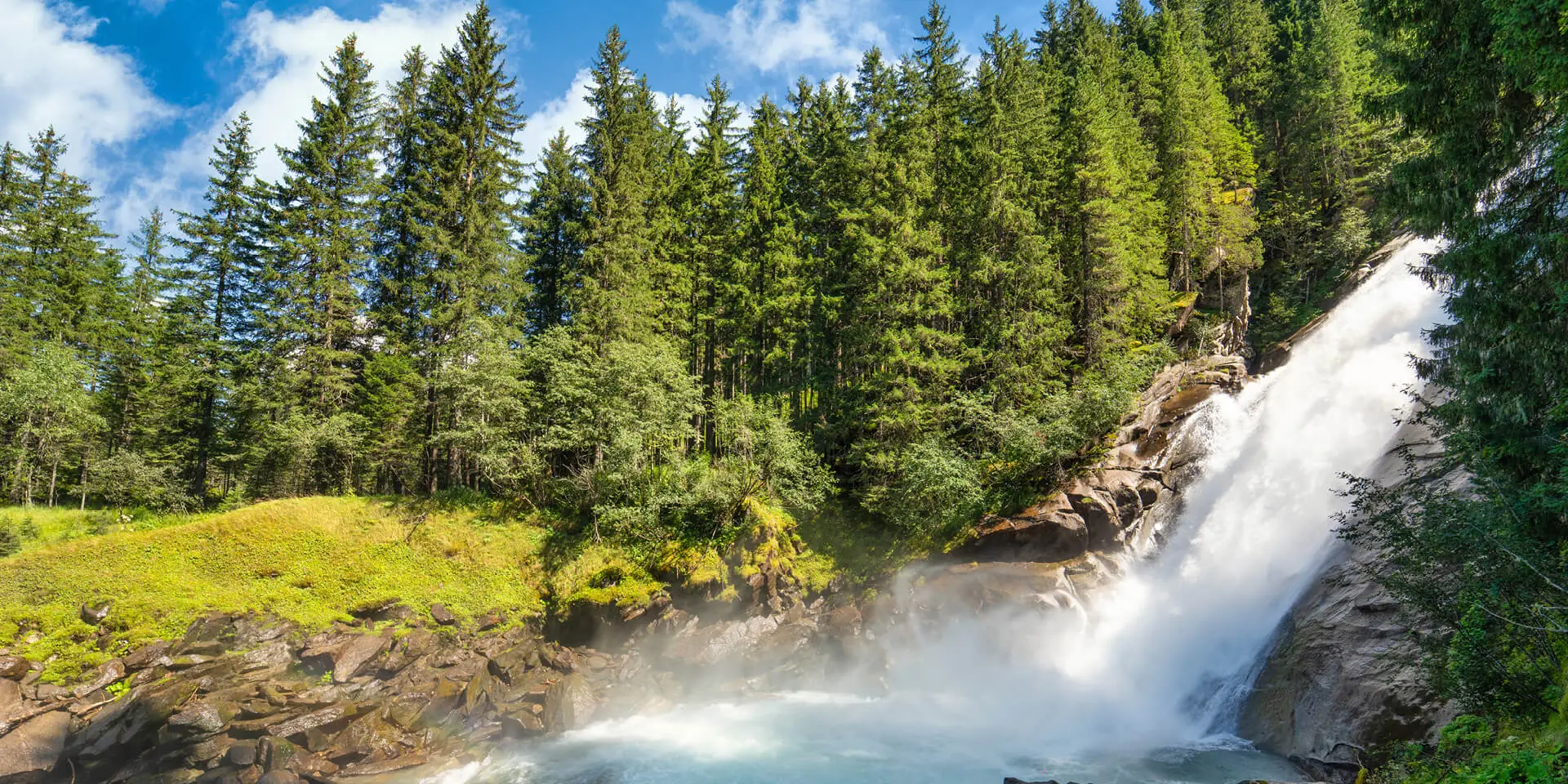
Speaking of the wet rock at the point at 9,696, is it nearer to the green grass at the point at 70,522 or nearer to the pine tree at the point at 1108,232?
the green grass at the point at 70,522

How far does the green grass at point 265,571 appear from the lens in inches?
646

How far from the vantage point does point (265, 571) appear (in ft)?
62.2

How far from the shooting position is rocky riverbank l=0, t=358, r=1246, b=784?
533 inches

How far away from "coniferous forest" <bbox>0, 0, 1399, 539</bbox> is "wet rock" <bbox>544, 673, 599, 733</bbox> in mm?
5756

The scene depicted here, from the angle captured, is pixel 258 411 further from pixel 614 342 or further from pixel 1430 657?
pixel 1430 657

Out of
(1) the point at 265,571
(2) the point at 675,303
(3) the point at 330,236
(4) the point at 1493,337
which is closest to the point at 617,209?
(2) the point at 675,303

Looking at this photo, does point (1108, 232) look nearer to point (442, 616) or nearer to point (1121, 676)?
point (1121, 676)

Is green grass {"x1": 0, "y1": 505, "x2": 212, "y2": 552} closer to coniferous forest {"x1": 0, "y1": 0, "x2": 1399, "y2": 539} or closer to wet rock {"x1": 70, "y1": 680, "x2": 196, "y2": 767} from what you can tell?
coniferous forest {"x1": 0, "y1": 0, "x2": 1399, "y2": 539}

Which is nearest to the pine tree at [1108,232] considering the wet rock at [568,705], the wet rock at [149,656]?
the wet rock at [568,705]

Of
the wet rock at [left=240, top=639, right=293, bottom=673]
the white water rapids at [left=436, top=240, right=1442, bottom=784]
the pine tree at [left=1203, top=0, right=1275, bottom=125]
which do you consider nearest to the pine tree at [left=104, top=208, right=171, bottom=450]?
the wet rock at [left=240, top=639, right=293, bottom=673]

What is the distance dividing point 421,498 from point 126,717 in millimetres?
10119

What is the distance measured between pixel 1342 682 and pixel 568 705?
17994mm

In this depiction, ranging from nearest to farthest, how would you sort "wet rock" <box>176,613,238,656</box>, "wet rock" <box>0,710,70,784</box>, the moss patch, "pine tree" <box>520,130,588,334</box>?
"wet rock" <box>0,710,70,784</box>
"wet rock" <box>176,613,238,656</box>
the moss patch
"pine tree" <box>520,130,588,334</box>

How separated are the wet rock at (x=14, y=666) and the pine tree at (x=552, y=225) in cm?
2019
